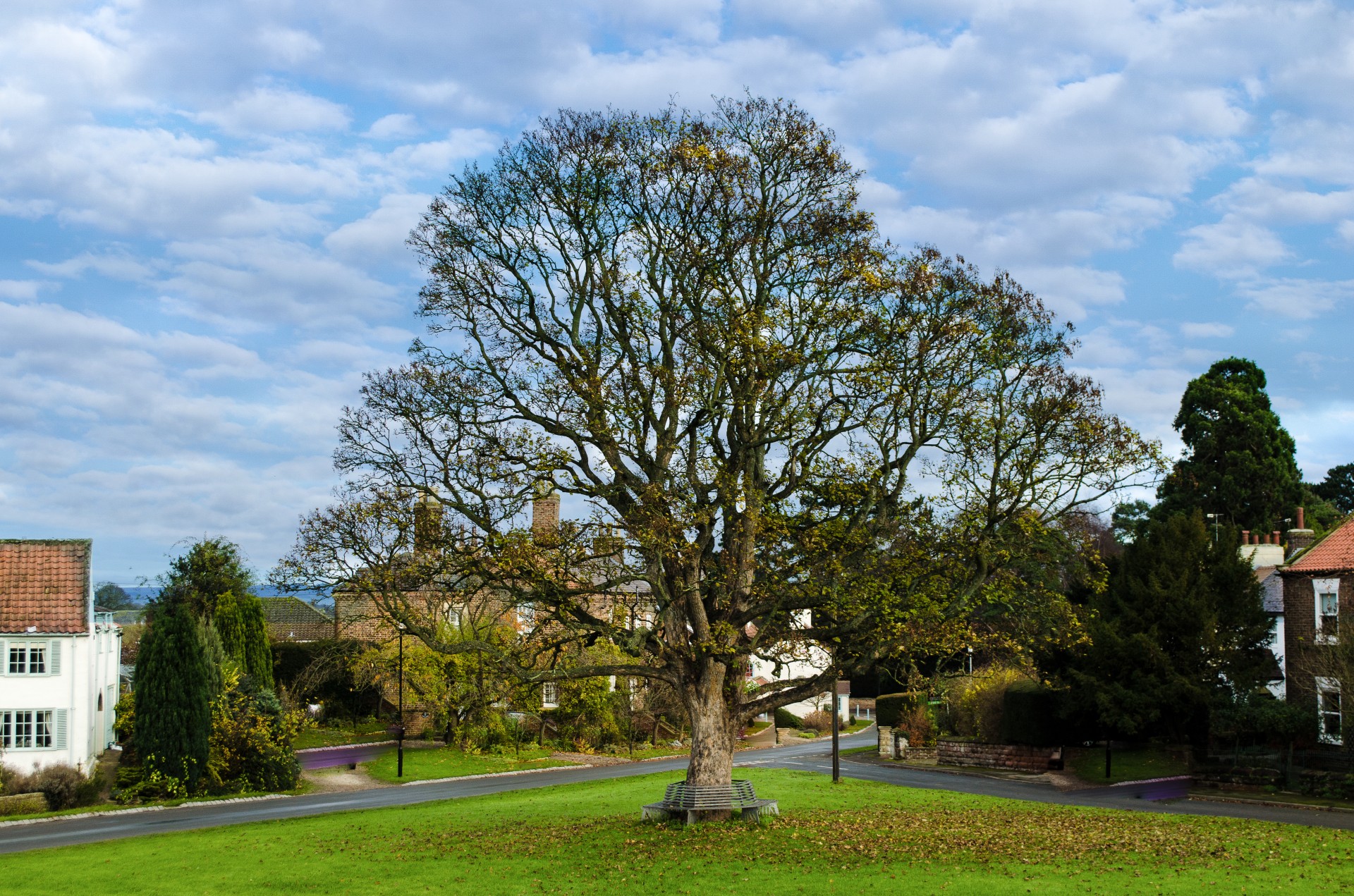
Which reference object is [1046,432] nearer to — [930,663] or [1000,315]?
[1000,315]

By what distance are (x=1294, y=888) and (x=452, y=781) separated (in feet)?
104

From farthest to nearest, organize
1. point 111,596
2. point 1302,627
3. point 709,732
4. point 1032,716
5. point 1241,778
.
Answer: point 111,596, point 1032,716, point 1302,627, point 1241,778, point 709,732

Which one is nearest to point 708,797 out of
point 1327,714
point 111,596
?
point 1327,714

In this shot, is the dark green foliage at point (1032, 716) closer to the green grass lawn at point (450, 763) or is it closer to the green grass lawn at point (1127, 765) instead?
the green grass lawn at point (1127, 765)

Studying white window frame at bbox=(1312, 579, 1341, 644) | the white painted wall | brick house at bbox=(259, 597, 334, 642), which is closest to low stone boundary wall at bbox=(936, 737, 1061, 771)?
white window frame at bbox=(1312, 579, 1341, 644)

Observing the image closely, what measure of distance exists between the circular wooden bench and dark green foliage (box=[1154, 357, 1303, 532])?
42.4m

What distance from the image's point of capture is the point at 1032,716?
42688 mm

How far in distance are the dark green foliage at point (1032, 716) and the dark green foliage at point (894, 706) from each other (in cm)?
637

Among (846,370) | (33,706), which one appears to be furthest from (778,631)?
(33,706)

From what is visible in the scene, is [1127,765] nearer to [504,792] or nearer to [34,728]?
[504,792]

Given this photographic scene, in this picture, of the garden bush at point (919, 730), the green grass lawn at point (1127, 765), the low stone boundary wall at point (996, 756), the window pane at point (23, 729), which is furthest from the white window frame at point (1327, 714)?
the window pane at point (23, 729)

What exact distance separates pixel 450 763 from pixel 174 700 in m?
13.1

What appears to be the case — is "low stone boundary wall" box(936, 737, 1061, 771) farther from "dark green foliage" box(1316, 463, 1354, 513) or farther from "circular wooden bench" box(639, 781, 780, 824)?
"dark green foliage" box(1316, 463, 1354, 513)

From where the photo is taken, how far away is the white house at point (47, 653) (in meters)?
36.8
